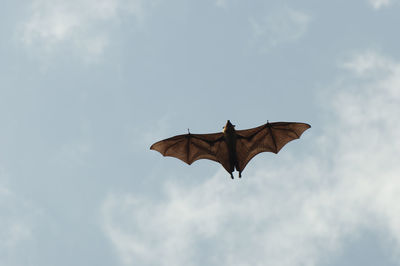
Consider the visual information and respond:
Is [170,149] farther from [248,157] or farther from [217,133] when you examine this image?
[248,157]

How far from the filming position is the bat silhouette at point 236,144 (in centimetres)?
3153

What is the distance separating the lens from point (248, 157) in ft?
104

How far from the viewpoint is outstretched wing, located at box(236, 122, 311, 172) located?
3161cm

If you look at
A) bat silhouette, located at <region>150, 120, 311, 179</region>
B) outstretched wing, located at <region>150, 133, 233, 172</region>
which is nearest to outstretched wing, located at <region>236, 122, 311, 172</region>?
bat silhouette, located at <region>150, 120, 311, 179</region>

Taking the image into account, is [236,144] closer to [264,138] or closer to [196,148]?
[264,138]

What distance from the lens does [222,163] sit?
104 ft

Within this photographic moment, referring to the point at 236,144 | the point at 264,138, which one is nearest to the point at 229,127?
the point at 236,144

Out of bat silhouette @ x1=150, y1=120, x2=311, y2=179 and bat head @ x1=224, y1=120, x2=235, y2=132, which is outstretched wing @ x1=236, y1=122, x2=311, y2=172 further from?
bat head @ x1=224, y1=120, x2=235, y2=132

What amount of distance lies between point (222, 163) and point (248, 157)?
1927mm

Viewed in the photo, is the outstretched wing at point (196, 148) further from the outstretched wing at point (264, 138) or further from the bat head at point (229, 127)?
the bat head at point (229, 127)

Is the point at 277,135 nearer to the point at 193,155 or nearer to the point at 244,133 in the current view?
the point at 244,133

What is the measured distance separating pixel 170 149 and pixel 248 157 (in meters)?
5.70

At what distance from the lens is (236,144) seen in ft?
103

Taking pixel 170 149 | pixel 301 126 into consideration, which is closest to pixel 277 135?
pixel 301 126
